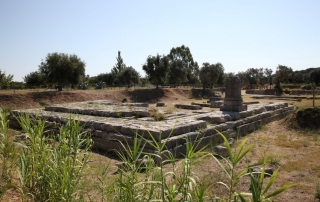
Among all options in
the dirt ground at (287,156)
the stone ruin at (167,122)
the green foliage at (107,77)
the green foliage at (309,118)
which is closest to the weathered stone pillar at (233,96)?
the stone ruin at (167,122)

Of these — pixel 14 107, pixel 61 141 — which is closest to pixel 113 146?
pixel 61 141

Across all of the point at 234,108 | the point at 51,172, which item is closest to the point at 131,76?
the point at 234,108

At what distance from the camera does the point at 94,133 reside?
9406mm

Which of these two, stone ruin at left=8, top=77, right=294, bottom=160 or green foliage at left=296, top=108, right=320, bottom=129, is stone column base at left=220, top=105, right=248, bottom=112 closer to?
stone ruin at left=8, top=77, right=294, bottom=160

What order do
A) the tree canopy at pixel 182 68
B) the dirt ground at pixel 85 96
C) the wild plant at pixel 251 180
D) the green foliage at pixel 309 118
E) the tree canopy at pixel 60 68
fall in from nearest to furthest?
the wild plant at pixel 251 180, the green foliage at pixel 309 118, the dirt ground at pixel 85 96, the tree canopy at pixel 60 68, the tree canopy at pixel 182 68

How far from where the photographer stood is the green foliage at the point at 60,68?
90.2 feet

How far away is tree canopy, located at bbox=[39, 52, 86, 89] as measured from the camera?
90.2 ft

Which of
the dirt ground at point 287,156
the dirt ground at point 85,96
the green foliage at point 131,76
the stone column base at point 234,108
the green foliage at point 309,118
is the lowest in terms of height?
the dirt ground at point 287,156

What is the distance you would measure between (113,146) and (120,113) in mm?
3239

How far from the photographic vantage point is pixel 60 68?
90.1ft

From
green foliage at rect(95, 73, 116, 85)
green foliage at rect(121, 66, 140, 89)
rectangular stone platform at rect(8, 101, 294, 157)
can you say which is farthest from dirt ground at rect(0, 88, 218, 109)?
green foliage at rect(95, 73, 116, 85)

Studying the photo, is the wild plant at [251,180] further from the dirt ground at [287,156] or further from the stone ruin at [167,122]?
the stone ruin at [167,122]

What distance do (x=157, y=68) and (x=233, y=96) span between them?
2259 centimetres

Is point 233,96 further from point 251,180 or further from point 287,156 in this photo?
point 251,180
